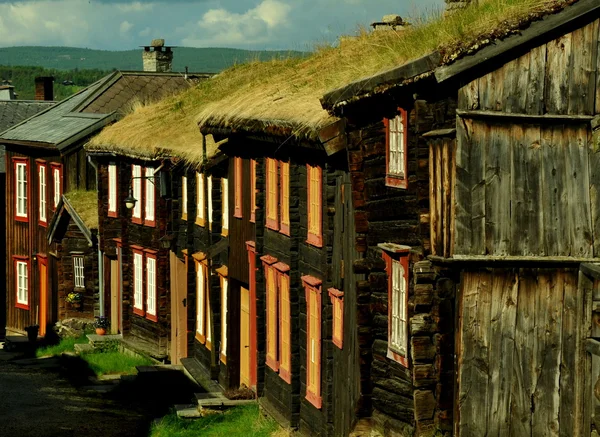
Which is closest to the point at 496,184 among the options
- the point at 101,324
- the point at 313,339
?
the point at 313,339

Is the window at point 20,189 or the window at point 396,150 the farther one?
the window at point 20,189

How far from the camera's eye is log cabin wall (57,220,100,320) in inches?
1431

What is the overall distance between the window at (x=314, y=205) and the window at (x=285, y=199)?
1213 millimetres

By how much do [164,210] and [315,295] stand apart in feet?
39.4

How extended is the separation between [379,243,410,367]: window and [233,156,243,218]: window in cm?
959

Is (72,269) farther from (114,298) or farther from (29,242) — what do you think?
(29,242)

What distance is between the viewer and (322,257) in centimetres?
1812

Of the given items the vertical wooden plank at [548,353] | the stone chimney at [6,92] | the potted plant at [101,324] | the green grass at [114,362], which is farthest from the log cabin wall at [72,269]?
the vertical wooden plank at [548,353]

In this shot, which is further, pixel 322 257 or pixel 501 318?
pixel 322 257

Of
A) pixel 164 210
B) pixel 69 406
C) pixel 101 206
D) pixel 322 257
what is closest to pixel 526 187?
pixel 322 257

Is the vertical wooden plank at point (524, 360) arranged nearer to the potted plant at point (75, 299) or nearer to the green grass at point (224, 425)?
the green grass at point (224, 425)

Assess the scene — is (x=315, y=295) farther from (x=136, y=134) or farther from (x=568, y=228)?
(x=136, y=134)

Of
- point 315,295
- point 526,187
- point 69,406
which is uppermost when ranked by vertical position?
→ point 526,187

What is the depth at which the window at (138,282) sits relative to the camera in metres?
Result: 32.7
